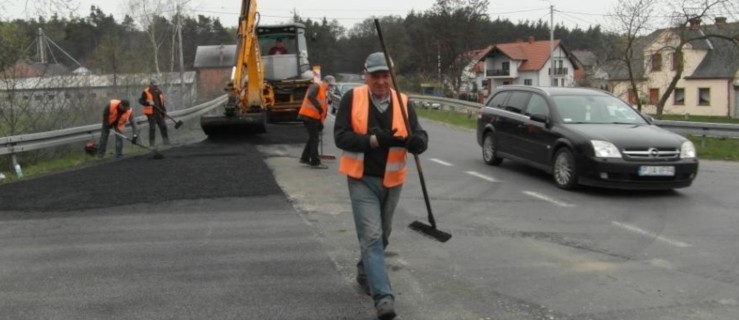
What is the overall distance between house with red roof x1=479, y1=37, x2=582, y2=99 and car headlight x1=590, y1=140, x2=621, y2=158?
75.6 metres

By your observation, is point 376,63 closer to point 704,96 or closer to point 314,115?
point 314,115

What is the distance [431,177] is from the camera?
1127cm

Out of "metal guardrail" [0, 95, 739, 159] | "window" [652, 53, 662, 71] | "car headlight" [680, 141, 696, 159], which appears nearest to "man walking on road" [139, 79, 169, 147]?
"metal guardrail" [0, 95, 739, 159]

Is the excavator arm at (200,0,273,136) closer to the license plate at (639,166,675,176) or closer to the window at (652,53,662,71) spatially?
the license plate at (639,166,675,176)

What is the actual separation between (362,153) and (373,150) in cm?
8

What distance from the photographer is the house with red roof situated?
85125 mm

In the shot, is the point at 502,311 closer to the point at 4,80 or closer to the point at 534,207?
the point at 534,207

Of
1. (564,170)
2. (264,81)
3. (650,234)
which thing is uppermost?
(264,81)

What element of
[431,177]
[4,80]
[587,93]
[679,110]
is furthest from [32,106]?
[679,110]

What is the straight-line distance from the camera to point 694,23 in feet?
97.5

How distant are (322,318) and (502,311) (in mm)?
1225

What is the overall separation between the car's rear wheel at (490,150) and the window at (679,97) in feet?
164

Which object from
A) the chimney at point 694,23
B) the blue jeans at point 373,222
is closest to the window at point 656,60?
the chimney at point 694,23

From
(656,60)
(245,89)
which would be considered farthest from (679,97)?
(245,89)
